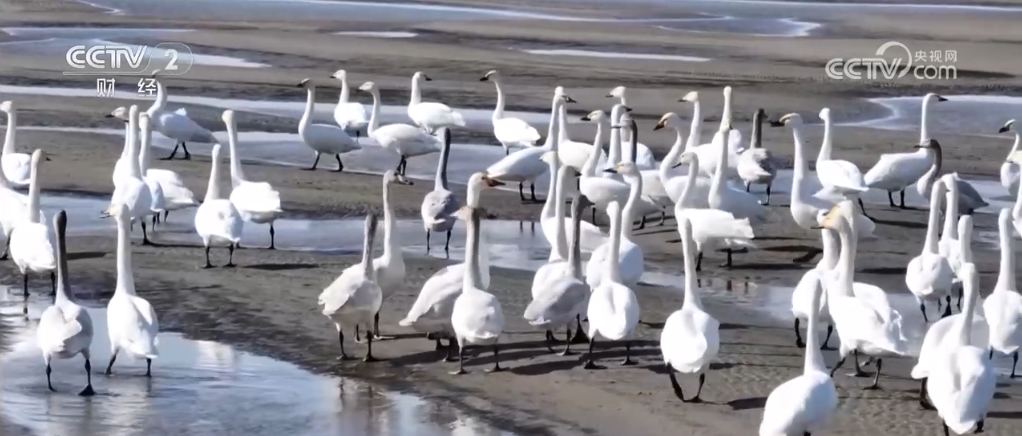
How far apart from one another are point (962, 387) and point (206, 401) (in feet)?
14.3

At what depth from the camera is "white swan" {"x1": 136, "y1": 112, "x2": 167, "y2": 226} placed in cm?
1433

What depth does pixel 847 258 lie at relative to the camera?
401 inches

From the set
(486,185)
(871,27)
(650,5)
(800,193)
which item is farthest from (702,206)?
(650,5)

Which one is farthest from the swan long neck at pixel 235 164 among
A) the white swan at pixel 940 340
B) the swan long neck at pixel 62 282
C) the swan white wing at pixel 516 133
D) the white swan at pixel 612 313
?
the white swan at pixel 940 340

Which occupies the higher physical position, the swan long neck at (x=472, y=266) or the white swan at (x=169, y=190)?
the white swan at (x=169, y=190)

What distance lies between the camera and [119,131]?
20.9m

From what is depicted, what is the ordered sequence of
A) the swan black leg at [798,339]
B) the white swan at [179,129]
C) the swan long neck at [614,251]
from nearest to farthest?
the swan long neck at [614,251] < the swan black leg at [798,339] < the white swan at [179,129]

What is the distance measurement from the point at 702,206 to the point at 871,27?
24236 millimetres

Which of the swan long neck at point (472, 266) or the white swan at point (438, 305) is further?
the white swan at point (438, 305)

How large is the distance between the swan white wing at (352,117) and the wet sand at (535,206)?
2.82ft

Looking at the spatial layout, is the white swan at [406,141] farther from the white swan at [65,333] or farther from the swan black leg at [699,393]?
the swan black leg at [699,393]

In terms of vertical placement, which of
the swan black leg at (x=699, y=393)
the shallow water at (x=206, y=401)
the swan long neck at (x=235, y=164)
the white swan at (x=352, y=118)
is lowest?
the shallow water at (x=206, y=401)

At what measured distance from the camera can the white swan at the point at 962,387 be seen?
8477 millimetres

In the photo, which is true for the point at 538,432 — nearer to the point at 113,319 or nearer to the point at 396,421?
the point at 396,421
